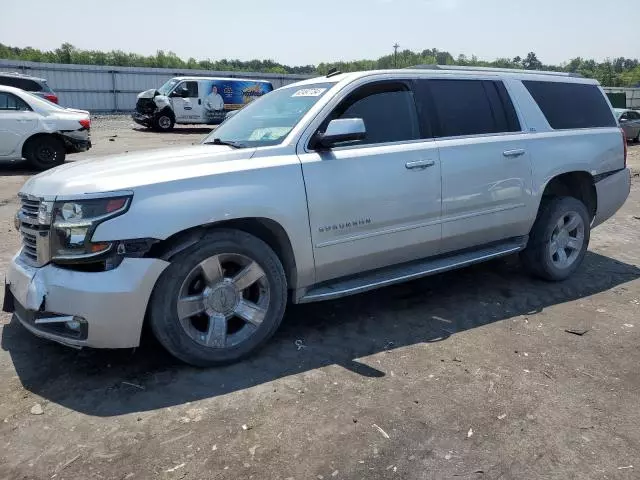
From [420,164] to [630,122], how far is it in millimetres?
21048

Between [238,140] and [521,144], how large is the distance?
2.41m

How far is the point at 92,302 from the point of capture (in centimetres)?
314

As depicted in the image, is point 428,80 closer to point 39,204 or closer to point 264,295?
point 264,295

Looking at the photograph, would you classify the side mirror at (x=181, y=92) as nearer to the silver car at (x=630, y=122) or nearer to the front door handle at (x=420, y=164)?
the silver car at (x=630, y=122)

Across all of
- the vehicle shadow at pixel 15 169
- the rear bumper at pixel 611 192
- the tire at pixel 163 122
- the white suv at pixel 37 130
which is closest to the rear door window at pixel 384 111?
the rear bumper at pixel 611 192

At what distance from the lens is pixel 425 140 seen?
14.3 ft

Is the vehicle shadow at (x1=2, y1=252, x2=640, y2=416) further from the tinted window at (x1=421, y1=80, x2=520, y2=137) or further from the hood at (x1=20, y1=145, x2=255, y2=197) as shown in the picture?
the tinted window at (x1=421, y1=80, x2=520, y2=137)

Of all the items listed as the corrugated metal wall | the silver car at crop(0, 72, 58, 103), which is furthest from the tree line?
the silver car at crop(0, 72, 58, 103)

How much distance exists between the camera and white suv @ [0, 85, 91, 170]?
11.3m

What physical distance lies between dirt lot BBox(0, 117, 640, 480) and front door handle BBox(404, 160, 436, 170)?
1186 mm

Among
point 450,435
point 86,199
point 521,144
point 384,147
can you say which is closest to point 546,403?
point 450,435

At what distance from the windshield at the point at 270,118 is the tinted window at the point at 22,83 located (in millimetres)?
13356

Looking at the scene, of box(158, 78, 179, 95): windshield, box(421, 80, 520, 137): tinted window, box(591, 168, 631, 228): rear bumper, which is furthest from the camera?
box(158, 78, 179, 95): windshield

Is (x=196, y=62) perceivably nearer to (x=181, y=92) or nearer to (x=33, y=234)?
(x=181, y=92)
